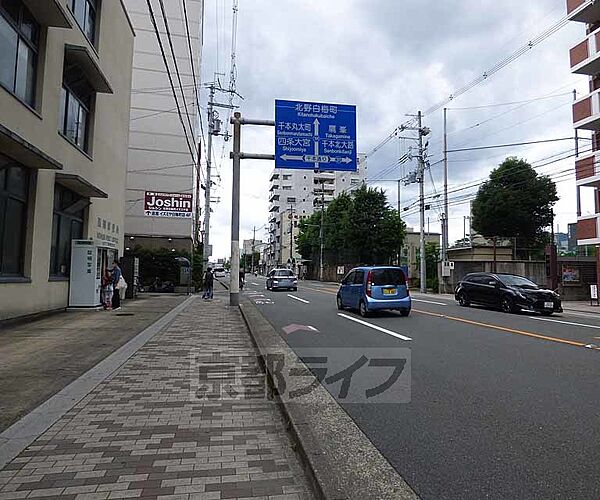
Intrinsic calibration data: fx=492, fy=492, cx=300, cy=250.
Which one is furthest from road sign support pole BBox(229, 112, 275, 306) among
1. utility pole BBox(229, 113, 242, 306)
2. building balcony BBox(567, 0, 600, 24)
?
building balcony BBox(567, 0, 600, 24)

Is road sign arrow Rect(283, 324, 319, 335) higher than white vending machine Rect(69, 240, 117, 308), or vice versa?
white vending machine Rect(69, 240, 117, 308)

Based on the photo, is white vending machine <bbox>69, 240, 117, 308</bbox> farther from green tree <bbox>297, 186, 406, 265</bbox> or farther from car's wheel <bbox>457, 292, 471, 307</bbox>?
green tree <bbox>297, 186, 406, 265</bbox>

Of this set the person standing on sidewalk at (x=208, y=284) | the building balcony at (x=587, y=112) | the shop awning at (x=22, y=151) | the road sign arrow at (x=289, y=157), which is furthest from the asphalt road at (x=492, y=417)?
the building balcony at (x=587, y=112)

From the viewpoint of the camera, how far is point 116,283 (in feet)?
56.7

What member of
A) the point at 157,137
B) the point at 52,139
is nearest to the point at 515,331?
the point at 52,139

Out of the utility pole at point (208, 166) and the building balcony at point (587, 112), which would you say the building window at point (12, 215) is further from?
the building balcony at point (587, 112)

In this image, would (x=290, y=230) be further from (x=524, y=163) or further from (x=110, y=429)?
(x=110, y=429)

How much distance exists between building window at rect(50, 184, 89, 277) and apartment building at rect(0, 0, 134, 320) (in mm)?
33

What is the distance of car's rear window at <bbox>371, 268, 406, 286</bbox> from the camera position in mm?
15617

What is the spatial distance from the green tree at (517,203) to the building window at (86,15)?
37.8 m

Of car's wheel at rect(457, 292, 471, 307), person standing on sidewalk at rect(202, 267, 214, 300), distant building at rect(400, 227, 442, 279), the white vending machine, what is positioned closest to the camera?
the white vending machine

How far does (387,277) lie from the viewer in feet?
51.6

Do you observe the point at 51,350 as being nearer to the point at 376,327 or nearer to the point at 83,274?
the point at 376,327

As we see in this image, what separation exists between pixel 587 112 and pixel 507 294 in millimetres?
12214
